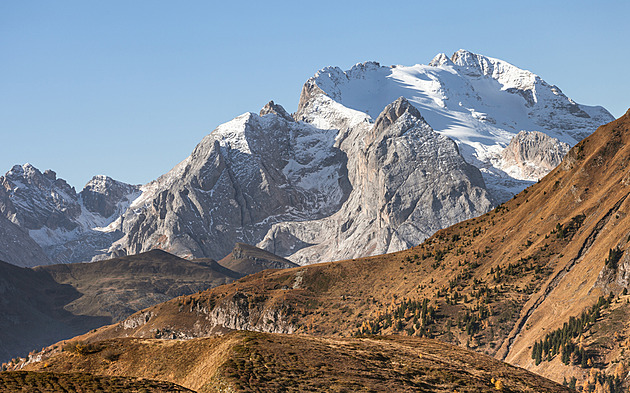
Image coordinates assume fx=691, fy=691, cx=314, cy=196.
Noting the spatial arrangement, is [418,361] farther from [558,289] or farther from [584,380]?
[558,289]

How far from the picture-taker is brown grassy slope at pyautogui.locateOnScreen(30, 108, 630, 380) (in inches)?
5241

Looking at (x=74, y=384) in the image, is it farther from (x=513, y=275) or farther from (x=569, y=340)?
(x=513, y=275)

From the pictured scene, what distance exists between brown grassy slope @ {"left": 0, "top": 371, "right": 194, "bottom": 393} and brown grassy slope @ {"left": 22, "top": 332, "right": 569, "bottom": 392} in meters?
4.36

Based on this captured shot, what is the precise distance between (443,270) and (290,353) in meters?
128

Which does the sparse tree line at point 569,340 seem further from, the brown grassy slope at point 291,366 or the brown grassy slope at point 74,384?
the brown grassy slope at point 74,384

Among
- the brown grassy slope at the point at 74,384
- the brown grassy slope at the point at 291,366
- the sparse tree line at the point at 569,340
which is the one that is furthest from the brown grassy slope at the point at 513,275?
the brown grassy slope at the point at 74,384

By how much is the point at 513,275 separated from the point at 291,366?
11002 centimetres

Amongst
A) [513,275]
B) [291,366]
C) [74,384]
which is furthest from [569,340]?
[74,384]

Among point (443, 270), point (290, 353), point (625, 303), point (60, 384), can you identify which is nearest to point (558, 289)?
point (625, 303)

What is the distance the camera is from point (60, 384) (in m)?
46.1

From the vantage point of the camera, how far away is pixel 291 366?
5403 cm

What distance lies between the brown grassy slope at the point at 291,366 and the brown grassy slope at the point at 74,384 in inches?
171

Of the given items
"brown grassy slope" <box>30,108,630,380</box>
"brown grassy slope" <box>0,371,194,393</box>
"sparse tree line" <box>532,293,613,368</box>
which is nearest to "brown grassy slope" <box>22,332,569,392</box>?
"brown grassy slope" <box>0,371,194,393</box>

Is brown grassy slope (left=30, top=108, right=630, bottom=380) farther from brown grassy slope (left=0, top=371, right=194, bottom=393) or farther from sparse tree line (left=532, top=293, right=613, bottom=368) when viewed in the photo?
brown grassy slope (left=0, top=371, right=194, bottom=393)
